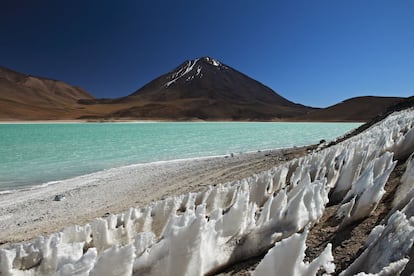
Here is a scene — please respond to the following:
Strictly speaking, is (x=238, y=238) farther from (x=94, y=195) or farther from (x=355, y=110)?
(x=355, y=110)

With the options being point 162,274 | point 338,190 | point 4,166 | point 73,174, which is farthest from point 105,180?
point 162,274

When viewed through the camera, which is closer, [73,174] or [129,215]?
[129,215]

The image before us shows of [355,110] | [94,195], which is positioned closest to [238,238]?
[94,195]

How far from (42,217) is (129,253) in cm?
769

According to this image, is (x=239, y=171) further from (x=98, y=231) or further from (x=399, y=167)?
(x=98, y=231)

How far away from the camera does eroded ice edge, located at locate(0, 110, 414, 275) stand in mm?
1719

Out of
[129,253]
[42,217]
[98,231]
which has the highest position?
[129,253]

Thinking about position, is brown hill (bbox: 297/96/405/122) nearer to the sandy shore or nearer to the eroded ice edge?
the sandy shore

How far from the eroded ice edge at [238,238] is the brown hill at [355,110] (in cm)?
10738

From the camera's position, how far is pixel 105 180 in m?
13.4

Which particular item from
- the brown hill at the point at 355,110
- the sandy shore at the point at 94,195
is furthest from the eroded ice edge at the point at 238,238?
the brown hill at the point at 355,110

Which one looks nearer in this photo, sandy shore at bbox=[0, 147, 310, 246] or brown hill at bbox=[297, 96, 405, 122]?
sandy shore at bbox=[0, 147, 310, 246]

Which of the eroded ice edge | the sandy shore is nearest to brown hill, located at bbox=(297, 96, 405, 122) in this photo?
the sandy shore

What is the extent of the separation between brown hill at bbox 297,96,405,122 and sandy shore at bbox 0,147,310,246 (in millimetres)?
98830
